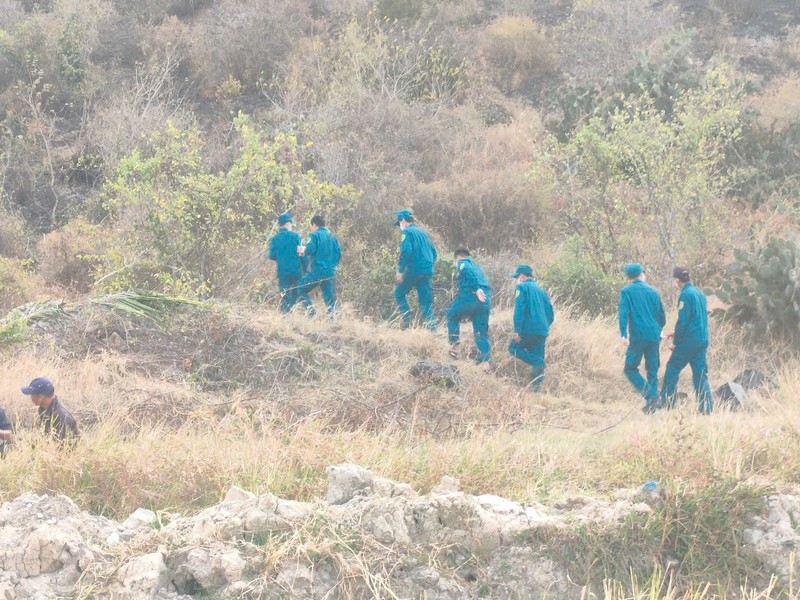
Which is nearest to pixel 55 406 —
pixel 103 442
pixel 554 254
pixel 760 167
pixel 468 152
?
pixel 103 442

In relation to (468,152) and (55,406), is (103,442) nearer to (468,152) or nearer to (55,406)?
(55,406)

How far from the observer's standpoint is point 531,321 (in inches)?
424

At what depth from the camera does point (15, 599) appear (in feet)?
15.9

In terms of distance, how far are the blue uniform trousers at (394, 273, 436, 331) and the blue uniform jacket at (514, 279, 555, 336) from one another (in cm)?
186

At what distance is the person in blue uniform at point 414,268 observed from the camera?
1224 centimetres

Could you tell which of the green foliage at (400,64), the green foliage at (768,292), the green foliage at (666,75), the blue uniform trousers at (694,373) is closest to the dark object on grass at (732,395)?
the blue uniform trousers at (694,373)

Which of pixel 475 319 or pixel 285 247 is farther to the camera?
pixel 285 247

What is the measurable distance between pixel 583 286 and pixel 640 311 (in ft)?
13.8

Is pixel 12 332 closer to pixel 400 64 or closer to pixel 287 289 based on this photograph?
pixel 287 289

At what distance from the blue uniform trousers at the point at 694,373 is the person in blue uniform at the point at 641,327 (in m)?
0.15

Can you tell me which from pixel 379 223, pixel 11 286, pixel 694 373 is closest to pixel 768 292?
pixel 694 373

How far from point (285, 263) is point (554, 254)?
5.49 m

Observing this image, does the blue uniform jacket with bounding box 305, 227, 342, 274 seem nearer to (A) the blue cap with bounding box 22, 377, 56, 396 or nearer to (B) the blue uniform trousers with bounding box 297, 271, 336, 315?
(B) the blue uniform trousers with bounding box 297, 271, 336, 315

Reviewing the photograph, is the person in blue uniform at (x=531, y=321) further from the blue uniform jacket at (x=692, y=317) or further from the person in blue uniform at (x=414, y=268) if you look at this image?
the person in blue uniform at (x=414, y=268)
